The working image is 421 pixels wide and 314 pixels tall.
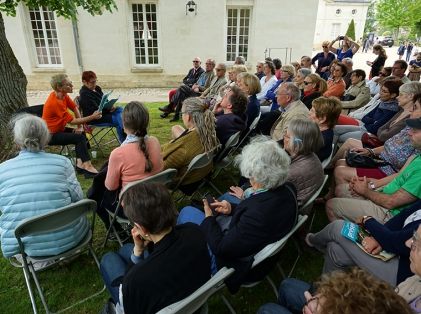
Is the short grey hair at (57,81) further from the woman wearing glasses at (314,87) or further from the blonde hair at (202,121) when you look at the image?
the woman wearing glasses at (314,87)

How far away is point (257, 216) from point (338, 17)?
53024mm

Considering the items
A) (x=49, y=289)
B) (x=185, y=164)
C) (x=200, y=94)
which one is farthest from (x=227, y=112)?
(x=200, y=94)

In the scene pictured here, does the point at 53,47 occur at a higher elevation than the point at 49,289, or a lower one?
higher

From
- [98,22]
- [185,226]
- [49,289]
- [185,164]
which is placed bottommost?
[49,289]

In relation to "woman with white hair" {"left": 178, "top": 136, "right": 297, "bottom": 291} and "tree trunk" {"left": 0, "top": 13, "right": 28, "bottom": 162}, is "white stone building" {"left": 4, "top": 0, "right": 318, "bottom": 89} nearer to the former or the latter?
"tree trunk" {"left": 0, "top": 13, "right": 28, "bottom": 162}

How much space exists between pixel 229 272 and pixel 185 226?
0.32m

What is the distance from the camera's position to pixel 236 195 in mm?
2615

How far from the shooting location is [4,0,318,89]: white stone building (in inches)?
452

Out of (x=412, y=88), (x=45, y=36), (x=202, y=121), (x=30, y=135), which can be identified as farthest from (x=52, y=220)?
(x=45, y=36)

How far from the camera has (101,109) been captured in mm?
4930

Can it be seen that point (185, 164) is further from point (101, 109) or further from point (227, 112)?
point (101, 109)

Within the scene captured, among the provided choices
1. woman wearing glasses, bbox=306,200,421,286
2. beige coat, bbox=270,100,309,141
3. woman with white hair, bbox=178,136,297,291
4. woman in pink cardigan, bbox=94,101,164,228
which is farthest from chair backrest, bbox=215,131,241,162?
woman wearing glasses, bbox=306,200,421,286

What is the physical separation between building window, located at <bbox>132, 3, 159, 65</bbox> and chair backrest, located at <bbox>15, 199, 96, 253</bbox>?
1136 centimetres

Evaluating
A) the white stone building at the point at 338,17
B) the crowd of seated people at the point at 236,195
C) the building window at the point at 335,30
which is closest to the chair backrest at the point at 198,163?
the crowd of seated people at the point at 236,195
